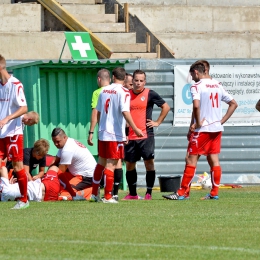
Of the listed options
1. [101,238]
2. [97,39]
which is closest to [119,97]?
[101,238]

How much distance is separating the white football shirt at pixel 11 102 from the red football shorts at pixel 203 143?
2.76 metres

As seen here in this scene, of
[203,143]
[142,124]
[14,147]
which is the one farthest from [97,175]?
[14,147]

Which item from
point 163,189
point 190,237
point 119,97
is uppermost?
point 119,97

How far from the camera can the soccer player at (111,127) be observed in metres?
12.1

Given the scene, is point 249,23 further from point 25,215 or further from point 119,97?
point 25,215

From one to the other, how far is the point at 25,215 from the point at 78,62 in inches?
271

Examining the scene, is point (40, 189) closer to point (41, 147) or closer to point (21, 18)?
point (41, 147)

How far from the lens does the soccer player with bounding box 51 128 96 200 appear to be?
43.5ft

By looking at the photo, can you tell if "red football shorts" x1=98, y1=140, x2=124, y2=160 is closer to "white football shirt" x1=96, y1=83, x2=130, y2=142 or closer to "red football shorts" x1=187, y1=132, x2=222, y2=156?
"white football shirt" x1=96, y1=83, x2=130, y2=142

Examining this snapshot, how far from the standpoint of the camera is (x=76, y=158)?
13422 millimetres

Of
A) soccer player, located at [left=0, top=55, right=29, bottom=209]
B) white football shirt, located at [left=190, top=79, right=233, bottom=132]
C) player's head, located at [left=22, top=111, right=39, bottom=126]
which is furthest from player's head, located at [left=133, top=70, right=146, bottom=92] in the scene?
soccer player, located at [left=0, top=55, right=29, bottom=209]

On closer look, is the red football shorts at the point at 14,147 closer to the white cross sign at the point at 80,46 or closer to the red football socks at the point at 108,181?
the red football socks at the point at 108,181

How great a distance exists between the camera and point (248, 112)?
59.0 ft

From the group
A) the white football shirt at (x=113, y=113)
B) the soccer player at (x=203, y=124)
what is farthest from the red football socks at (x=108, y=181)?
the soccer player at (x=203, y=124)
